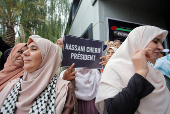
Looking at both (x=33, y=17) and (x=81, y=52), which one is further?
(x=33, y=17)

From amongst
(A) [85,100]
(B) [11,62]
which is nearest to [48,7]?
(B) [11,62]

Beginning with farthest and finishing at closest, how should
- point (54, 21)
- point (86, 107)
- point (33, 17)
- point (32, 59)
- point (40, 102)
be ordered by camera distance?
point (54, 21) → point (33, 17) → point (86, 107) → point (32, 59) → point (40, 102)

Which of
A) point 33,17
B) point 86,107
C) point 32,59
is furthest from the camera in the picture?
point 33,17

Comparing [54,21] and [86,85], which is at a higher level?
[54,21]

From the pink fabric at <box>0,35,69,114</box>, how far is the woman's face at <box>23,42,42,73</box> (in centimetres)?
4

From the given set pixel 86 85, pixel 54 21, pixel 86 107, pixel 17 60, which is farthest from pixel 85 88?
pixel 54 21

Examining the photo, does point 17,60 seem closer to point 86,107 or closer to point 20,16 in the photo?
point 86,107

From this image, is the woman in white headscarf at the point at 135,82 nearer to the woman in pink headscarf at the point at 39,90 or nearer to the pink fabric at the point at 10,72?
the woman in pink headscarf at the point at 39,90

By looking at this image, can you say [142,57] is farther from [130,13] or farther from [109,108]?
[130,13]

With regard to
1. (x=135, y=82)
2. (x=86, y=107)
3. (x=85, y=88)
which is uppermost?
(x=135, y=82)

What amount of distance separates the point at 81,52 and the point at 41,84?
2.76 feet

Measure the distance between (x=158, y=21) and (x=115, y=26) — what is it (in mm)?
2335

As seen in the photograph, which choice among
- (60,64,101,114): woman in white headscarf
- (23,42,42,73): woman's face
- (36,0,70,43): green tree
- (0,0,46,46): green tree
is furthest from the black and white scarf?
(36,0,70,43): green tree

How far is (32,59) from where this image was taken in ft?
3.53
